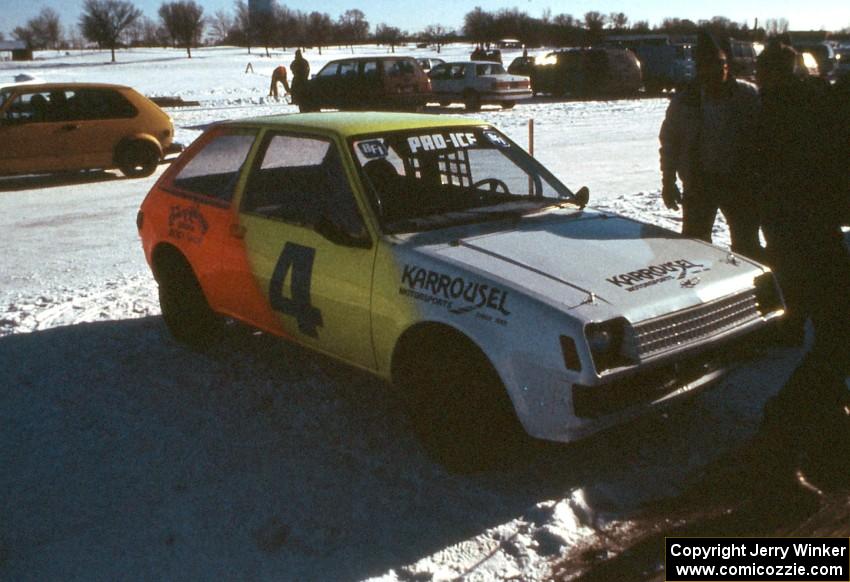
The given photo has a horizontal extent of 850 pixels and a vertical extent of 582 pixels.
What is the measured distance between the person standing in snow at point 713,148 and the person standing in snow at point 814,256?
1.19 metres

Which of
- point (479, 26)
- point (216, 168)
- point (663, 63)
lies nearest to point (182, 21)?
point (479, 26)

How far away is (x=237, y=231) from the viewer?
4.80 metres

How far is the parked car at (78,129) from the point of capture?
12375 mm

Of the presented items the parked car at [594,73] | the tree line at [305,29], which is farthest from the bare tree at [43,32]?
the parked car at [594,73]

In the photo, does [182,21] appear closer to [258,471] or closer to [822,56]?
[822,56]

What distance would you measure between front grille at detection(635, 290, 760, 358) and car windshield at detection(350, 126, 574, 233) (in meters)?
1.14

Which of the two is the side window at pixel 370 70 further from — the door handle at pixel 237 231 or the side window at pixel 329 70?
the door handle at pixel 237 231

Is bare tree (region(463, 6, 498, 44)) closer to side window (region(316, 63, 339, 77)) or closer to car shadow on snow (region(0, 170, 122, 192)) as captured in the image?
side window (region(316, 63, 339, 77))

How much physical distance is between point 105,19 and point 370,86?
84866 millimetres

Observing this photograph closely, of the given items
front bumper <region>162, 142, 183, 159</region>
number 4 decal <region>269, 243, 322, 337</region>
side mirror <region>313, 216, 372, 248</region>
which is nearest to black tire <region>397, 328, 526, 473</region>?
side mirror <region>313, 216, 372, 248</region>

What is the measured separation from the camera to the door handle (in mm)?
4754

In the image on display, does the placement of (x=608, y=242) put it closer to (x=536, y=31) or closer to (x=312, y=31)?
(x=536, y=31)

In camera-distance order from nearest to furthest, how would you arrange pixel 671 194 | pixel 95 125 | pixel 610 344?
pixel 610 344
pixel 671 194
pixel 95 125

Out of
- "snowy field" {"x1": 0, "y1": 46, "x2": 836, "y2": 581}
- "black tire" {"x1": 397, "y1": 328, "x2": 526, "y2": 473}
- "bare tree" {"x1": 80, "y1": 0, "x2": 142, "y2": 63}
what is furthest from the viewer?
"bare tree" {"x1": 80, "y1": 0, "x2": 142, "y2": 63}
